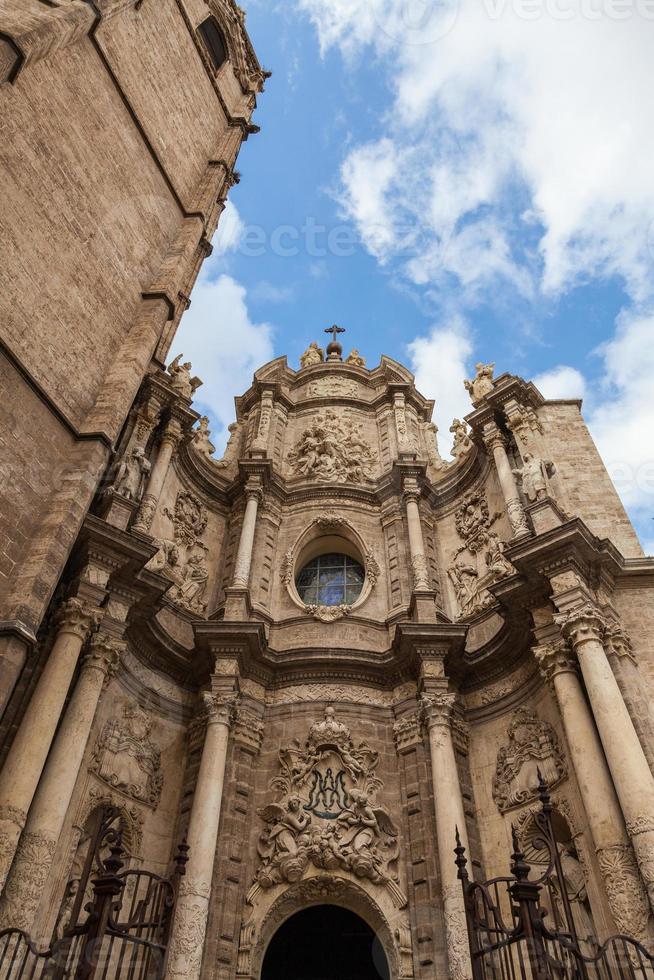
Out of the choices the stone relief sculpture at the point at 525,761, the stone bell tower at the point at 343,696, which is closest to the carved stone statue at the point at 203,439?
the stone bell tower at the point at 343,696

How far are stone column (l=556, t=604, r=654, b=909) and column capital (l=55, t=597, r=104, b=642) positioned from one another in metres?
6.70

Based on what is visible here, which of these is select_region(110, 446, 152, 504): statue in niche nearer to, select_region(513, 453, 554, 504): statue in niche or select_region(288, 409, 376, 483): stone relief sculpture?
select_region(288, 409, 376, 483): stone relief sculpture

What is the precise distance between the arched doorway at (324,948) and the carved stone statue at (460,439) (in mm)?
9292

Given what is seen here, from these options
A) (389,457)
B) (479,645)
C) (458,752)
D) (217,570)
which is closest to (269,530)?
(217,570)

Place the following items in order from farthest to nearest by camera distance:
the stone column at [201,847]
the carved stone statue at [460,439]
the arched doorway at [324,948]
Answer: the carved stone statue at [460,439] → the arched doorway at [324,948] → the stone column at [201,847]

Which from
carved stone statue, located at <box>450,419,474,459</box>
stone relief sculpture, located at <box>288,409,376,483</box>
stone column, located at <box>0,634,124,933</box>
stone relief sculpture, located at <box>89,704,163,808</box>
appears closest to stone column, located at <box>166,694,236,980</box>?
stone relief sculpture, located at <box>89,704,163,808</box>

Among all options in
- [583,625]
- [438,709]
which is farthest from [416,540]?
[583,625]

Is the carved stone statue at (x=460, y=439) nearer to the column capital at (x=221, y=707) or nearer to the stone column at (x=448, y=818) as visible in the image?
the stone column at (x=448, y=818)

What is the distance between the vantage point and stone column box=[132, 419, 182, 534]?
13.0m

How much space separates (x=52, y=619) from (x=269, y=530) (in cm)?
586

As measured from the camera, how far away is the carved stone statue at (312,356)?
2097 centimetres

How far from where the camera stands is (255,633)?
40.3 ft

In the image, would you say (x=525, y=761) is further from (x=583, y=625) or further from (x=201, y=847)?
(x=201, y=847)

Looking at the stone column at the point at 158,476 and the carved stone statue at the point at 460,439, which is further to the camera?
the carved stone statue at the point at 460,439
